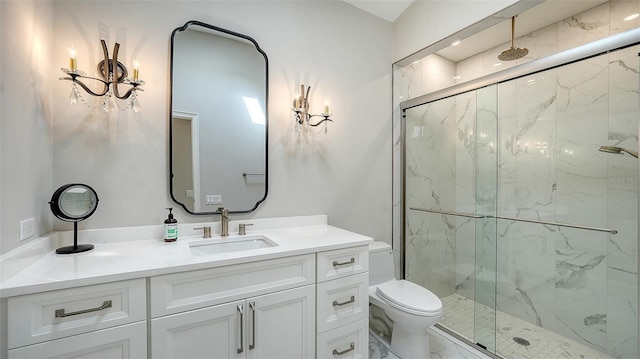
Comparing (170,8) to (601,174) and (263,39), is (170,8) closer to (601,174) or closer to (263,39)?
(263,39)

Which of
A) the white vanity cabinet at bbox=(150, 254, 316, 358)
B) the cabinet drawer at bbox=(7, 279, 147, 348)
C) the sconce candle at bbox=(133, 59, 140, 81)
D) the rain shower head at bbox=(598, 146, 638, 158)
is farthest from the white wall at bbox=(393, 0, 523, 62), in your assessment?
the cabinet drawer at bbox=(7, 279, 147, 348)

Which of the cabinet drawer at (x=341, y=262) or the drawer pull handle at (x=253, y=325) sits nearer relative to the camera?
the drawer pull handle at (x=253, y=325)

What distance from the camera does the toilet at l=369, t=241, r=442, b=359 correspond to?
1708 mm

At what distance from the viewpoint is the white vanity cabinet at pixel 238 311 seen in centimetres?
111

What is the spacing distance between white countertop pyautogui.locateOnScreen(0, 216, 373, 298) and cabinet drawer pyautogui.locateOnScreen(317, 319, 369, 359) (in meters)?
0.47

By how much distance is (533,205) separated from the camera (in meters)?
2.32

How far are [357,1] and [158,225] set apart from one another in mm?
2214

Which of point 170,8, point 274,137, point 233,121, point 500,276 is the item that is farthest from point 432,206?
point 170,8

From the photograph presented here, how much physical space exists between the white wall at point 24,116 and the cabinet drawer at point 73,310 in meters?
0.26

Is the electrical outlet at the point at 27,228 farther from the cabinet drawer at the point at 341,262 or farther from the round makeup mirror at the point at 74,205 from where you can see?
the cabinet drawer at the point at 341,262

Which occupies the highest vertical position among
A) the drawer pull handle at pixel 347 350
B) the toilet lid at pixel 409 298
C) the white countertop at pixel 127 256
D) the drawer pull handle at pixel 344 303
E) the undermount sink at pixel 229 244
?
the white countertop at pixel 127 256

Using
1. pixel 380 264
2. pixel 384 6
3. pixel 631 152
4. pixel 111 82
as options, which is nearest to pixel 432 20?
pixel 384 6

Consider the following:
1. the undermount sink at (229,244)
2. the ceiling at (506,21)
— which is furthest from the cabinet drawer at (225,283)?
the ceiling at (506,21)

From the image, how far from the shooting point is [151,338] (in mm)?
1077
